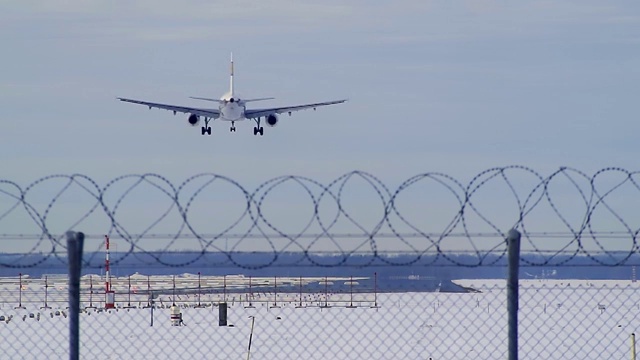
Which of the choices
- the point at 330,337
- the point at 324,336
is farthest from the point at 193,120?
the point at 330,337

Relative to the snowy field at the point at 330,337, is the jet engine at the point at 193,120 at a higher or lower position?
higher

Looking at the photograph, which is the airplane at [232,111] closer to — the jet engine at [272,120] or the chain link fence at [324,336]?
the jet engine at [272,120]

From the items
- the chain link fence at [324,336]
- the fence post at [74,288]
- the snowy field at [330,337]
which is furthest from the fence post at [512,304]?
the snowy field at [330,337]

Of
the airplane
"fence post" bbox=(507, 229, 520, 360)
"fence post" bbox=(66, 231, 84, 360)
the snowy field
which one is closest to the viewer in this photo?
"fence post" bbox=(66, 231, 84, 360)

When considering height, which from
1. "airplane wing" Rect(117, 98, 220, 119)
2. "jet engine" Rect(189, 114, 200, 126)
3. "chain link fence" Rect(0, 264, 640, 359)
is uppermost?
"airplane wing" Rect(117, 98, 220, 119)

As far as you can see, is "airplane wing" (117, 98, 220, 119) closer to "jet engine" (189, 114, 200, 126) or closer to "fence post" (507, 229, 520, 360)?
"jet engine" (189, 114, 200, 126)

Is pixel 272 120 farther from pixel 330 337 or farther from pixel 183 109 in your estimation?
pixel 330 337

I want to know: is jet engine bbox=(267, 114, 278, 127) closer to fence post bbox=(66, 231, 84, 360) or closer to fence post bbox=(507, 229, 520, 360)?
fence post bbox=(507, 229, 520, 360)

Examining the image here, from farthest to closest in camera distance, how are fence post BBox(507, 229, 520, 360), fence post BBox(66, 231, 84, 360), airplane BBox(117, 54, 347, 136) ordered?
airplane BBox(117, 54, 347, 136), fence post BBox(507, 229, 520, 360), fence post BBox(66, 231, 84, 360)

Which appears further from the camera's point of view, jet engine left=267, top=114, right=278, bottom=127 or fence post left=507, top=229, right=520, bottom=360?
jet engine left=267, top=114, right=278, bottom=127

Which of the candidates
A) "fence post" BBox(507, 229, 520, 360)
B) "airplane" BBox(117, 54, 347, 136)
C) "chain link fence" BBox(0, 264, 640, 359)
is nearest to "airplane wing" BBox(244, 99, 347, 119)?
"airplane" BBox(117, 54, 347, 136)

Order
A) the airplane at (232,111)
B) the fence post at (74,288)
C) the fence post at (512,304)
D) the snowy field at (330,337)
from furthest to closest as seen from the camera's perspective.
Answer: the airplane at (232,111) → the snowy field at (330,337) → the fence post at (512,304) → the fence post at (74,288)

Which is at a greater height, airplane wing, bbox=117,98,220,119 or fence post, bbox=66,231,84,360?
airplane wing, bbox=117,98,220,119

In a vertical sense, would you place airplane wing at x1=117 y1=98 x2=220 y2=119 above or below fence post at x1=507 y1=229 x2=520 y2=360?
above
